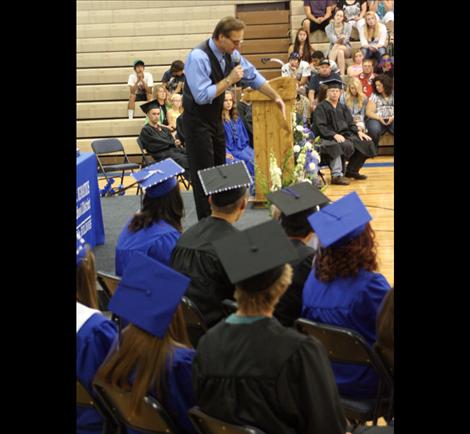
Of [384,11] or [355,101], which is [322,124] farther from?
[384,11]

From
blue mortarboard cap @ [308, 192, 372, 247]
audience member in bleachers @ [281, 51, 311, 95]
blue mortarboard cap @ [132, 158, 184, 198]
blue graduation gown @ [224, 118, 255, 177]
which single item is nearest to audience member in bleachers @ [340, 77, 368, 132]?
audience member in bleachers @ [281, 51, 311, 95]

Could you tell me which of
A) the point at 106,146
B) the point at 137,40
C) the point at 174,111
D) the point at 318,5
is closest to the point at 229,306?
the point at 106,146

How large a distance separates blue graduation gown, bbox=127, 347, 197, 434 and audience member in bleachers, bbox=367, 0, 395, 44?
11.3 meters

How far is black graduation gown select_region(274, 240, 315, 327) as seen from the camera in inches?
147

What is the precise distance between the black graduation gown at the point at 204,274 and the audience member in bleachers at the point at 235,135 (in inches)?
214

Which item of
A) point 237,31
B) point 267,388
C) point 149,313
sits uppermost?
point 237,31

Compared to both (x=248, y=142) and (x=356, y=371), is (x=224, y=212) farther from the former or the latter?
(x=248, y=142)

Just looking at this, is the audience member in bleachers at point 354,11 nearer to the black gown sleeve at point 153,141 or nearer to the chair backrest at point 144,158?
the chair backrest at point 144,158

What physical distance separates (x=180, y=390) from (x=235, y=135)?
684cm

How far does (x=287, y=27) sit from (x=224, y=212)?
11.7 metres

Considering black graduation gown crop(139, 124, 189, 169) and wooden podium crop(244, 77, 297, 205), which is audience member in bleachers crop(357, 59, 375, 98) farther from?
wooden podium crop(244, 77, 297, 205)
